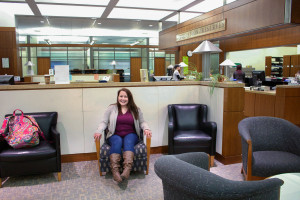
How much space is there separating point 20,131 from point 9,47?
765 centimetres

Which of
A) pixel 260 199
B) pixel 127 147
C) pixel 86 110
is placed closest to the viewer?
pixel 260 199

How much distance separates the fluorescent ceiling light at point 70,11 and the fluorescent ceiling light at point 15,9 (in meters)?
0.48

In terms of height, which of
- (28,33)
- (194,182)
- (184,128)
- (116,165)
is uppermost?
(28,33)

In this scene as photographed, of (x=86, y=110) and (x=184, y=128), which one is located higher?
(x=86, y=110)

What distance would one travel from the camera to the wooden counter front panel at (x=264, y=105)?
21.4 ft

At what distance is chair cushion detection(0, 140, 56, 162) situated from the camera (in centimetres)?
316

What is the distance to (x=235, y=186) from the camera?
143 cm

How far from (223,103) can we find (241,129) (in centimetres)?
90

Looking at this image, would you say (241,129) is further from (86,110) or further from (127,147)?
(86,110)

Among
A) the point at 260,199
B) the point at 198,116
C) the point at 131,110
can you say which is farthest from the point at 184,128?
the point at 260,199

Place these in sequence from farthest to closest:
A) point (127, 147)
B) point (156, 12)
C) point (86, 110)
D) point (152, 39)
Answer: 1. point (152, 39)
2. point (156, 12)
3. point (86, 110)
4. point (127, 147)

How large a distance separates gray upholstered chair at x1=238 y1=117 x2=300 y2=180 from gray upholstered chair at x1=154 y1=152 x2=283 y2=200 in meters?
1.25

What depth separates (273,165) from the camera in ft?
9.09

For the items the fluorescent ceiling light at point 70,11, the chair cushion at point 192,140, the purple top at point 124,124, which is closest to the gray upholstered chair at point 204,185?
the purple top at point 124,124
